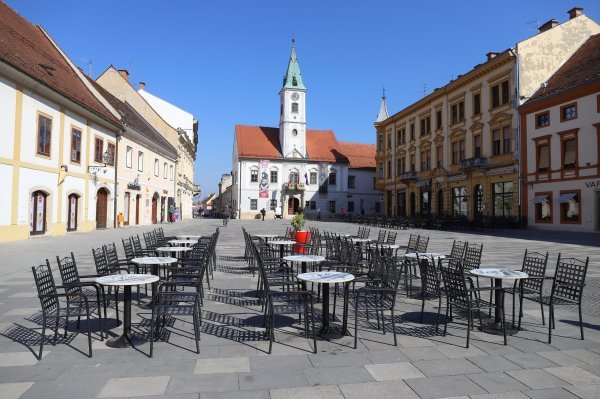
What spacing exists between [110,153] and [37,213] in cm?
777

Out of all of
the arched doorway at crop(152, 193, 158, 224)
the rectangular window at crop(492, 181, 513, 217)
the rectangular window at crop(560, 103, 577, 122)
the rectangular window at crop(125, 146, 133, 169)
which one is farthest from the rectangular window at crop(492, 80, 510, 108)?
the arched doorway at crop(152, 193, 158, 224)

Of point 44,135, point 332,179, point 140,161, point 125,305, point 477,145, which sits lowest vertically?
point 125,305

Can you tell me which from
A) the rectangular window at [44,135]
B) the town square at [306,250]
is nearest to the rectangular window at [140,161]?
the town square at [306,250]

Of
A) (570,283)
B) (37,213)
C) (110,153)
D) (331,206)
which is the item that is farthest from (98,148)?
(331,206)

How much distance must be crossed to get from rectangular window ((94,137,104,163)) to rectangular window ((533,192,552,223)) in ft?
87.7

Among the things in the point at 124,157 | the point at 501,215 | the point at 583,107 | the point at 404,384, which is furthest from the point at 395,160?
the point at 404,384

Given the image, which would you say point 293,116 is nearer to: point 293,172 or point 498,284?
point 293,172

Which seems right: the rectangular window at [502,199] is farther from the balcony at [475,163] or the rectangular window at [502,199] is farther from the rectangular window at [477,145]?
the rectangular window at [477,145]

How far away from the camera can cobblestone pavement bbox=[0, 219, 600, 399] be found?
3.79 meters

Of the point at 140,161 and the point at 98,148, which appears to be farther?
the point at 140,161

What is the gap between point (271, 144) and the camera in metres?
57.5

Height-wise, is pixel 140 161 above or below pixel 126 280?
above

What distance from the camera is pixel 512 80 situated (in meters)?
29.7

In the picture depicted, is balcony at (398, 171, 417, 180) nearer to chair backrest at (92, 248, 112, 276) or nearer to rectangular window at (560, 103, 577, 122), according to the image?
rectangular window at (560, 103, 577, 122)
